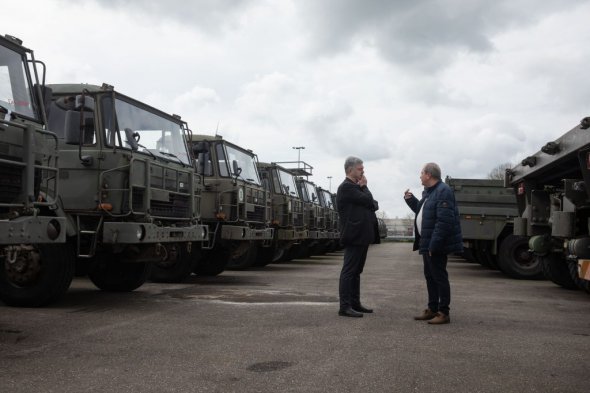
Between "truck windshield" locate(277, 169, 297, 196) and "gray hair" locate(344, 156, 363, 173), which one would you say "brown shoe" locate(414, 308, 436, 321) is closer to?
"gray hair" locate(344, 156, 363, 173)

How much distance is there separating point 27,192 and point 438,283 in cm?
399

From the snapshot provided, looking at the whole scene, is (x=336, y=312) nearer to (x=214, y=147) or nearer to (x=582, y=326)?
(x=582, y=326)

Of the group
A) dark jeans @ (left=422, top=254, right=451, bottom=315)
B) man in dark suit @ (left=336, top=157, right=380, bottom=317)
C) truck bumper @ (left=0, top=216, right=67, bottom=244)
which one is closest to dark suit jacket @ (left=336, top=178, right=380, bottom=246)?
man in dark suit @ (left=336, top=157, right=380, bottom=317)

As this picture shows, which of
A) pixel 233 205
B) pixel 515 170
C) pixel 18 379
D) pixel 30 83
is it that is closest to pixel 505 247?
pixel 515 170

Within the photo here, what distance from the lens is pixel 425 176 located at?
21.3 ft

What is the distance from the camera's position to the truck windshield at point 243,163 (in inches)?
453

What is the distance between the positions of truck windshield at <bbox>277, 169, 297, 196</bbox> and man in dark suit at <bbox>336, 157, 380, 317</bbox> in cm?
881

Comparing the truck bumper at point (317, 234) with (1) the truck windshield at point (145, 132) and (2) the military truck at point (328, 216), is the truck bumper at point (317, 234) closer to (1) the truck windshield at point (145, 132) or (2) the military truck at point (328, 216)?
(2) the military truck at point (328, 216)

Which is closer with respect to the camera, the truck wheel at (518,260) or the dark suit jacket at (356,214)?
the dark suit jacket at (356,214)

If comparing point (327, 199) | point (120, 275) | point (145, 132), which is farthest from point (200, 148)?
point (327, 199)

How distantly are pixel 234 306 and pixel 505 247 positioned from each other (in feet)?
23.7

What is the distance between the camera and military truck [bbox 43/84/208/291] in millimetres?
7078

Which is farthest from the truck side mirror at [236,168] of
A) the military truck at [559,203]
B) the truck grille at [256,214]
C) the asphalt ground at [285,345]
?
the military truck at [559,203]

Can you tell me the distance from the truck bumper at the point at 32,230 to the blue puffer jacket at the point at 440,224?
11.7 ft
